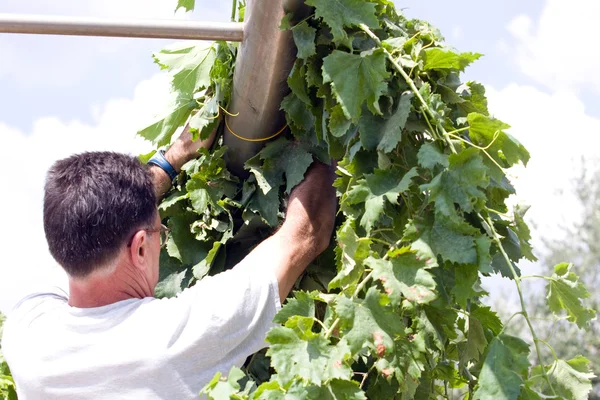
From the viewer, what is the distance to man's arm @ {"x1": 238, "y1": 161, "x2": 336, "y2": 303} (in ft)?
5.76

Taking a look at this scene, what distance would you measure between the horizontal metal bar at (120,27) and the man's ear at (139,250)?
20.8 inches

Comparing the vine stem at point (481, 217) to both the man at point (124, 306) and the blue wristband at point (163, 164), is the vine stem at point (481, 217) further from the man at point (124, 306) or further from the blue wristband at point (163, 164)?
the blue wristband at point (163, 164)

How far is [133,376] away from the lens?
5.30 ft

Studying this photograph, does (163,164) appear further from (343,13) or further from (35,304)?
(343,13)

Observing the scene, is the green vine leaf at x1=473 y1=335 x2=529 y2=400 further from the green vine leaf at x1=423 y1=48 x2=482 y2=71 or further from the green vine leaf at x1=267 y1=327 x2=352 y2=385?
the green vine leaf at x1=423 y1=48 x2=482 y2=71

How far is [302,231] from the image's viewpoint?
187 centimetres

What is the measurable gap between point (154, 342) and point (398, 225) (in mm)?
539

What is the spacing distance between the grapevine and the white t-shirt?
4.2 inches

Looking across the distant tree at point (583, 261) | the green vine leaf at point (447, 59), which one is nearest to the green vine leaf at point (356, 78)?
the green vine leaf at point (447, 59)

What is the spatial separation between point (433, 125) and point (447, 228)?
24cm

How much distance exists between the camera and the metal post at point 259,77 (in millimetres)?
1883

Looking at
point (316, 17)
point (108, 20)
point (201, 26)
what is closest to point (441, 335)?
point (316, 17)

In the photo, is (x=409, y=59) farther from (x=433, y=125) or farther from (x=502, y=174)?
(x=502, y=174)

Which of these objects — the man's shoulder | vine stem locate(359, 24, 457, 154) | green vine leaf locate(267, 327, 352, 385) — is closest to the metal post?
vine stem locate(359, 24, 457, 154)
